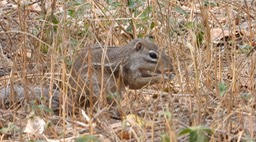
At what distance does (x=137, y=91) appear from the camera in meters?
6.02

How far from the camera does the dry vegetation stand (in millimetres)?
4598

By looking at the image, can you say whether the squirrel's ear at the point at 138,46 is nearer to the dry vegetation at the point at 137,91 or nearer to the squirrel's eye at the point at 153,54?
the squirrel's eye at the point at 153,54

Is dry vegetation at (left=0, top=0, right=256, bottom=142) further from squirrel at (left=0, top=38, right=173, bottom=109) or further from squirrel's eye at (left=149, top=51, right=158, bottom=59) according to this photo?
squirrel's eye at (left=149, top=51, right=158, bottom=59)

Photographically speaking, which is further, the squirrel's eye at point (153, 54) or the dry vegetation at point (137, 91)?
the squirrel's eye at point (153, 54)

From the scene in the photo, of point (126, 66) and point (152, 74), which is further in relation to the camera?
point (126, 66)

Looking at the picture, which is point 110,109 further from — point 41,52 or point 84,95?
point 41,52

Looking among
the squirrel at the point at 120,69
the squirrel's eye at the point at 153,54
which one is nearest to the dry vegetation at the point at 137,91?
the squirrel at the point at 120,69

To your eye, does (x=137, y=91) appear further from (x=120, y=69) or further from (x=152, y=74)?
(x=120, y=69)

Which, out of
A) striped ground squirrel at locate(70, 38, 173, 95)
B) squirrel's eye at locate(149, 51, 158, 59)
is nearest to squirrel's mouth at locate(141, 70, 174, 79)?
striped ground squirrel at locate(70, 38, 173, 95)

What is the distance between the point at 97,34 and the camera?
6.85m

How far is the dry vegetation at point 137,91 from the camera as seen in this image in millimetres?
4598

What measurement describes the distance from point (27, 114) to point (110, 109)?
2.00ft

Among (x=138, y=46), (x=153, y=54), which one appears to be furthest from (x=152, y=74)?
(x=138, y=46)

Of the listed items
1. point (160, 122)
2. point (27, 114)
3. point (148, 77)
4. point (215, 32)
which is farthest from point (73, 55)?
point (215, 32)
